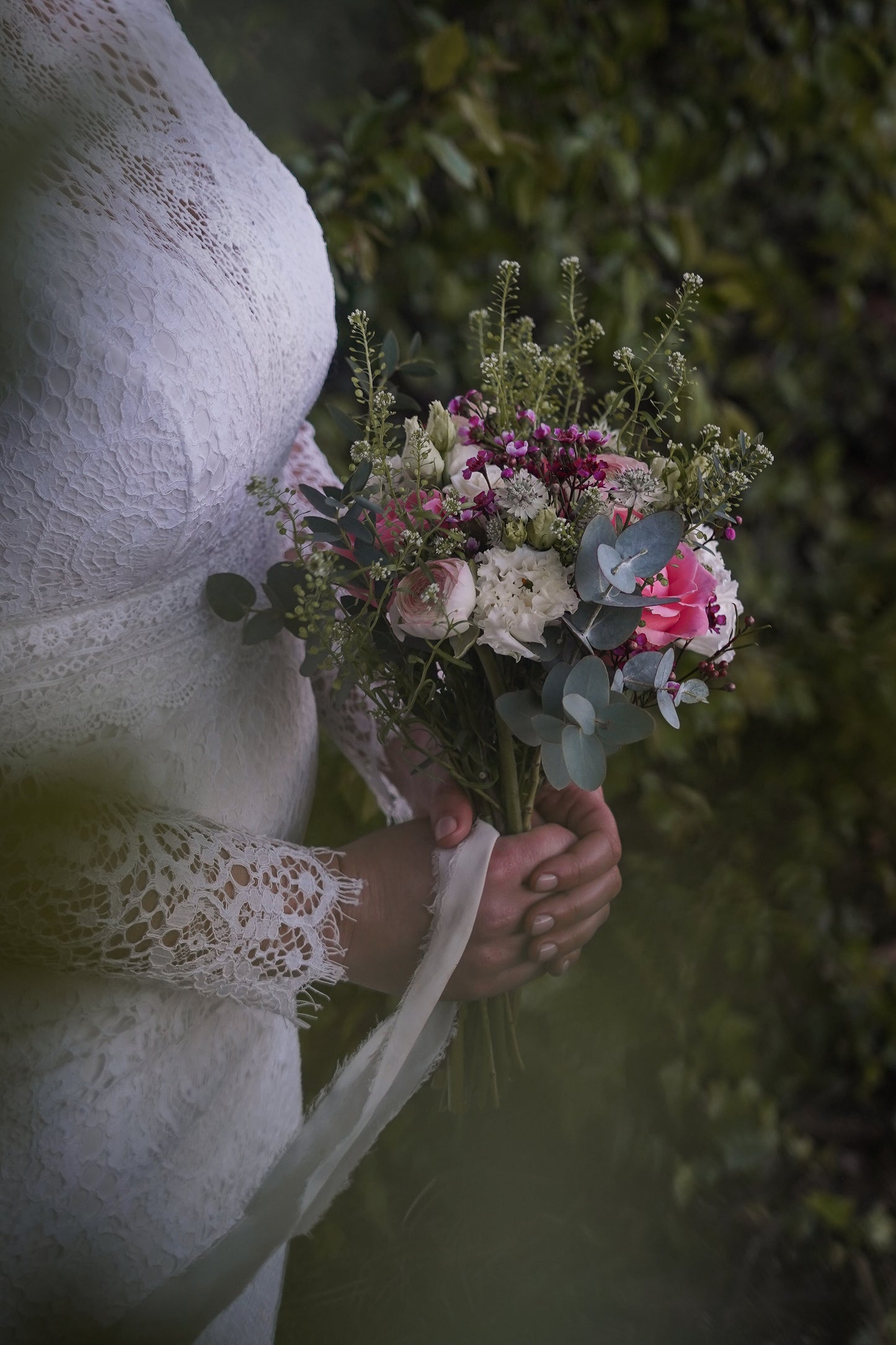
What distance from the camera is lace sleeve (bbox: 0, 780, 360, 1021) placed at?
0.70 meters

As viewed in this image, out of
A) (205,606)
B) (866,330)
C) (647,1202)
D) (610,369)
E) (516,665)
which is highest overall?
(205,606)

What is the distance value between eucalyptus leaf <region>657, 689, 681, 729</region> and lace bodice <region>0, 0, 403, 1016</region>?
0.30m

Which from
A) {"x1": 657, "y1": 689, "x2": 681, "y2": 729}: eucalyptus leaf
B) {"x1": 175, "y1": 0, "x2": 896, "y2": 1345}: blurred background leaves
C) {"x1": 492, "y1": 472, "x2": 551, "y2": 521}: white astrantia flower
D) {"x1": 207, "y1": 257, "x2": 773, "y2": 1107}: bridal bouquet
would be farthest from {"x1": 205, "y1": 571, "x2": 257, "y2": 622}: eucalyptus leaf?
{"x1": 175, "y1": 0, "x2": 896, "y2": 1345}: blurred background leaves

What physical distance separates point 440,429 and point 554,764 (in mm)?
283

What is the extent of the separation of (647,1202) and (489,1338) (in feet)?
4.96

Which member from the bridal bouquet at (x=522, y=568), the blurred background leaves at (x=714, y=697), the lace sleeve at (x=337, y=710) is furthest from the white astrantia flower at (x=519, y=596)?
the blurred background leaves at (x=714, y=697)

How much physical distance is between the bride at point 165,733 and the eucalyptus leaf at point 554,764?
13 centimetres

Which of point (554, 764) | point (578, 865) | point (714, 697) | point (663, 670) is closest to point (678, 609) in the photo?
point (663, 670)

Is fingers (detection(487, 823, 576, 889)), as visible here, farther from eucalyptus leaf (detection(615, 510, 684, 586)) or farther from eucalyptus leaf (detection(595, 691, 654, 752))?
eucalyptus leaf (detection(615, 510, 684, 586))

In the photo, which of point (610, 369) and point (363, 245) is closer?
point (363, 245)

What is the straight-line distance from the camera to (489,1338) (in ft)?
2.66

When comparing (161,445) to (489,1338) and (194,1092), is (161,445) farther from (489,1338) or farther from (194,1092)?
(489,1338)

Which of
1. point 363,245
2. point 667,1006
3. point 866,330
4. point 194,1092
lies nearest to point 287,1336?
point 194,1092

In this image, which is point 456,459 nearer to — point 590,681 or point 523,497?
point 523,497
